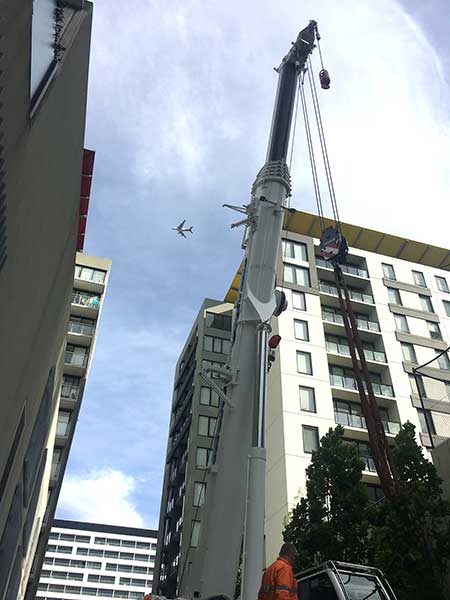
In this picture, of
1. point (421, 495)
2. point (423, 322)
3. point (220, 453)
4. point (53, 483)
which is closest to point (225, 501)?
point (220, 453)

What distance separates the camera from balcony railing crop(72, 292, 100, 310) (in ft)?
142

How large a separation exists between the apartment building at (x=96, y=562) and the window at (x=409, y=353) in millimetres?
88526

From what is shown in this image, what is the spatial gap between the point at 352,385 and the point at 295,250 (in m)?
12.1

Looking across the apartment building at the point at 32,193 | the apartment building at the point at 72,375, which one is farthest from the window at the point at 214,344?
the apartment building at the point at 32,193

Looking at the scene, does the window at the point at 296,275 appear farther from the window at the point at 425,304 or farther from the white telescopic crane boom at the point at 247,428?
the white telescopic crane boom at the point at 247,428

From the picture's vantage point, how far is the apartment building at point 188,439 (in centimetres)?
3934

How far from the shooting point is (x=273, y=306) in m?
11.2

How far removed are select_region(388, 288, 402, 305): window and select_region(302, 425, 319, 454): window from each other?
14.8 meters

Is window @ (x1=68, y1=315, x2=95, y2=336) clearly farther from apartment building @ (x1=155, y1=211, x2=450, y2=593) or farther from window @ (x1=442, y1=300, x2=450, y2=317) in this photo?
window @ (x1=442, y1=300, x2=450, y2=317)

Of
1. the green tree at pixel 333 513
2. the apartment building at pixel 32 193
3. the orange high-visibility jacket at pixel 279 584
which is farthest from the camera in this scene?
the green tree at pixel 333 513

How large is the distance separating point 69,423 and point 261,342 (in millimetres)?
29398

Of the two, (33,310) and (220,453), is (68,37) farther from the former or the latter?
(220,453)

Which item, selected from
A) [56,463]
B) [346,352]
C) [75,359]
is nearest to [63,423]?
[56,463]

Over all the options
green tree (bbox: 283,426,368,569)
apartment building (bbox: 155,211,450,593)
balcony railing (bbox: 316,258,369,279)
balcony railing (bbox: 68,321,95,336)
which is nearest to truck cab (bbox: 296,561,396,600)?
green tree (bbox: 283,426,368,569)
